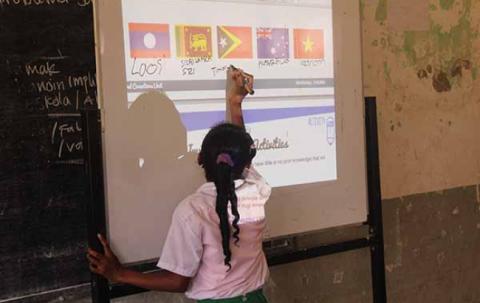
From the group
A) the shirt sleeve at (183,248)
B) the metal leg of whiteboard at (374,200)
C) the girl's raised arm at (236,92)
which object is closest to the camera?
the shirt sleeve at (183,248)

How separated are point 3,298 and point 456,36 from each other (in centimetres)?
240

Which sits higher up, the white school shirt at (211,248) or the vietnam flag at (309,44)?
the vietnam flag at (309,44)

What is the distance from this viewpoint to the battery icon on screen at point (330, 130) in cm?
218

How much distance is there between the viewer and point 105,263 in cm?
163

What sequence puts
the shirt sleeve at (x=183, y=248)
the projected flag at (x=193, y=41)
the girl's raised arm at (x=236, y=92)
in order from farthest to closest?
the girl's raised arm at (x=236, y=92)
the projected flag at (x=193, y=41)
the shirt sleeve at (x=183, y=248)

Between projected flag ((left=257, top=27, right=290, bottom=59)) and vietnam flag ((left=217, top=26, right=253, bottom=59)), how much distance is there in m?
0.04

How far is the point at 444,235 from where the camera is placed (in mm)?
2938

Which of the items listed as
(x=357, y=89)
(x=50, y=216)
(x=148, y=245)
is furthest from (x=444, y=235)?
(x=50, y=216)

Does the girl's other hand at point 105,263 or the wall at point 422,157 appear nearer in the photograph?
the girl's other hand at point 105,263

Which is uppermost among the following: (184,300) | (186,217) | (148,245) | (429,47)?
(429,47)

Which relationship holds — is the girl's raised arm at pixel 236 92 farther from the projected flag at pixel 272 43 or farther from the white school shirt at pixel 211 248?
the white school shirt at pixel 211 248

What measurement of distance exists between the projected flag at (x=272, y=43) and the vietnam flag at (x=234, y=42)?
0.04 meters

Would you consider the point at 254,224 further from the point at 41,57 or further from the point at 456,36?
the point at 456,36

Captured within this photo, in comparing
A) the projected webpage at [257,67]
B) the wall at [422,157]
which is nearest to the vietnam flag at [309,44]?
the projected webpage at [257,67]
